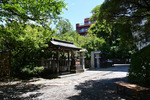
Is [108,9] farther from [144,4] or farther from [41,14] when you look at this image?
[41,14]

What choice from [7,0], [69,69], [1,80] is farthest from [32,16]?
[69,69]

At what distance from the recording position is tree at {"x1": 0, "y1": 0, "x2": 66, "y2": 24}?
5531mm

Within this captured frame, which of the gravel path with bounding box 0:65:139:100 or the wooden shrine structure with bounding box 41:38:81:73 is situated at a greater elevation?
the wooden shrine structure with bounding box 41:38:81:73

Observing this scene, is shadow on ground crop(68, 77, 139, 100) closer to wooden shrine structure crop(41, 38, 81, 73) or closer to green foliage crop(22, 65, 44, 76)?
green foliage crop(22, 65, 44, 76)

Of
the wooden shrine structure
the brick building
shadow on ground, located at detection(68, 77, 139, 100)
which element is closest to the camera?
shadow on ground, located at detection(68, 77, 139, 100)

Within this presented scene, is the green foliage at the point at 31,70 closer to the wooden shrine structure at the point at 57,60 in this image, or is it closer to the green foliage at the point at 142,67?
the wooden shrine structure at the point at 57,60

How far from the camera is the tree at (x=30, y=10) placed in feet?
18.1

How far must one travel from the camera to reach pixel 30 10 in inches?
230

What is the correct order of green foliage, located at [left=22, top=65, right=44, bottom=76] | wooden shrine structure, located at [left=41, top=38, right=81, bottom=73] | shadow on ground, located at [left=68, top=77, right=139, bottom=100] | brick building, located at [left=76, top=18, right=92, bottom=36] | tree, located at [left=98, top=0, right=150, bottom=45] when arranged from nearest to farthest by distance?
shadow on ground, located at [left=68, top=77, right=139, bottom=100] < tree, located at [left=98, top=0, right=150, bottom=45] < green foliage, located at [left=22, top=65, right=44, bottom=76] < wooden shrine structure, located at [left=41, top=38, right=81, bottom=73] < brick building, located at [left=76, top=18, right=92, bottom=36]

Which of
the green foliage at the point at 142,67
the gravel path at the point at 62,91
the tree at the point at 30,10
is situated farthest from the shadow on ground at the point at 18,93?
the green foliage at the point at 142,67

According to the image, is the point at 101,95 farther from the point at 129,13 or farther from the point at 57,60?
the point at 57,60

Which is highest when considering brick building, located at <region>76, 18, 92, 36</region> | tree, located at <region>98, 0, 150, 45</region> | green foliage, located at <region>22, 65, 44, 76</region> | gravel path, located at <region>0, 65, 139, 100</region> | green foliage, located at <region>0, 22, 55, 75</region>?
brick building, located at <region>76, 18, 92, 36</region>

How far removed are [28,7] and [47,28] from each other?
86.1 inches

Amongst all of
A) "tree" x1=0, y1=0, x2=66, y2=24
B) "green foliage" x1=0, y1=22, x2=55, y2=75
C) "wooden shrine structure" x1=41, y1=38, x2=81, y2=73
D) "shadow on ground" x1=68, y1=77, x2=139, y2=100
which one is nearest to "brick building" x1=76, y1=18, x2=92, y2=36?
"wooden shrine structure" x1=41, y1=38, x2=81, y2=73
